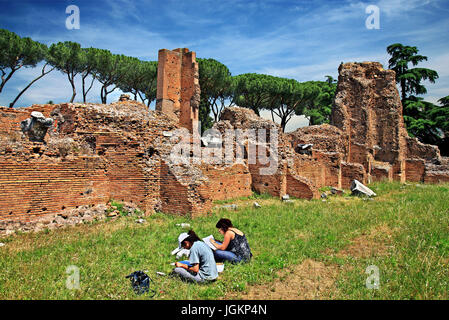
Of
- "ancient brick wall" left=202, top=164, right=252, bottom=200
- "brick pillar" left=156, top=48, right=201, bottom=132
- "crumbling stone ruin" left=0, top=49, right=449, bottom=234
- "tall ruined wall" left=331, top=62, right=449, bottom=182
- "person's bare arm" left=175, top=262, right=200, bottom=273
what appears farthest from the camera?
"brick pillar" left=156, top=48, right=201, bottom=132

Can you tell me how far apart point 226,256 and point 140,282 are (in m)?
1.73

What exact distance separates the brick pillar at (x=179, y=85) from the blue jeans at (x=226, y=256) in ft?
59.2

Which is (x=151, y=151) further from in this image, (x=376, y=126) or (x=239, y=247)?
(x=376, y=126)

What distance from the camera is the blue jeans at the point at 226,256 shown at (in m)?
5.53

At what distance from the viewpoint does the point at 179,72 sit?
23.7 metres

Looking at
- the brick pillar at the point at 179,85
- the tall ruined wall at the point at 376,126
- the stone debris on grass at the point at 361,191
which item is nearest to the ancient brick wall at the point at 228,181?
the stone debris on grass at the point at 361,191

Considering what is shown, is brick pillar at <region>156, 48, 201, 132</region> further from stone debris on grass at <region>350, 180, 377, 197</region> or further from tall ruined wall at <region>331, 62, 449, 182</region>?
stone debris on grass at <region>350, 180, 377, 197</region>

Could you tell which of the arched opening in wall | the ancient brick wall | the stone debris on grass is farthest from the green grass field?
the stone debris on grass

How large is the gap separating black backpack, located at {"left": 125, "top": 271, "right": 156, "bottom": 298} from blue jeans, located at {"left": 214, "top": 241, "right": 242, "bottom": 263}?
147 centimetres

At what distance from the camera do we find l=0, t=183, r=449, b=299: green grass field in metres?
4.34

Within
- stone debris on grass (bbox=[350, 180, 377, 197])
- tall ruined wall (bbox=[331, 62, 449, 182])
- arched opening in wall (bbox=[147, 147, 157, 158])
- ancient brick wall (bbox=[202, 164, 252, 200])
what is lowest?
stone debris on grass (bbox=[350, 180, 377, 197])

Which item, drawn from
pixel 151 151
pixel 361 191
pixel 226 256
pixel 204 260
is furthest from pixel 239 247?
pixel 361 191
